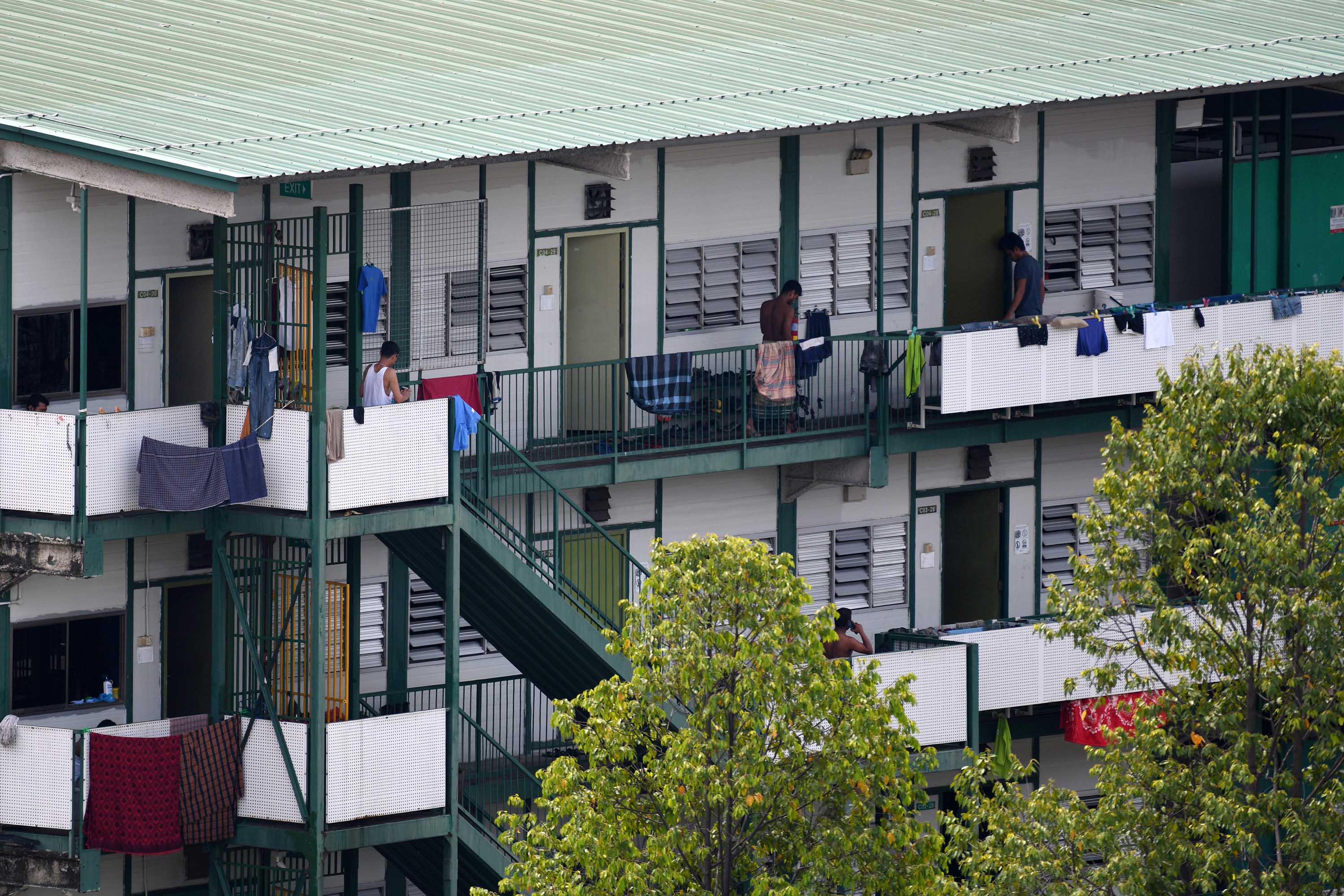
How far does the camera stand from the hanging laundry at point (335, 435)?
3331 centimetres

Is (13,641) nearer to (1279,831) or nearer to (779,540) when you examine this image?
(779,540)

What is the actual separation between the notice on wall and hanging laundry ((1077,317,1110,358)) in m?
5.17

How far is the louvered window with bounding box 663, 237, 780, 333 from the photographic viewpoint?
39.0 metres

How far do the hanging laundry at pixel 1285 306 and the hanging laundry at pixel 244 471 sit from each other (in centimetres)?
1425

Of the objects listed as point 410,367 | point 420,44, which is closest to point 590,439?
point 410,367

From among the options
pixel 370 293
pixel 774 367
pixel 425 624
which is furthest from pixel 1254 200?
pixel 370 293

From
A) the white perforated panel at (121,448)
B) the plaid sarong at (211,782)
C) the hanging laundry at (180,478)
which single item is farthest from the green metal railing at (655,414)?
the plaid sarong at (211,782)

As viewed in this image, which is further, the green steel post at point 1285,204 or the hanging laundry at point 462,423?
the green steel post at point 1285,204

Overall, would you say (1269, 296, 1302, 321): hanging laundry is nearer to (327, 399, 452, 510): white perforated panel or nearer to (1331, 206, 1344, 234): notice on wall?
(1331, 206, 1344, 234): notice on wall

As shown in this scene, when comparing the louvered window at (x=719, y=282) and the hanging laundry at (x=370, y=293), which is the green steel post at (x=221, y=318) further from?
the louvered window at (x=719, y=282)

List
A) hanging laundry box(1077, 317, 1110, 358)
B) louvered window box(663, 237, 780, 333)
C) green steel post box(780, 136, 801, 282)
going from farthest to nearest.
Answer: green steel post box(780, 136, 801, 282) < hanging laundry box(1077, 317, 1110, 358) < louvered window box(663, 237, 780, 333)

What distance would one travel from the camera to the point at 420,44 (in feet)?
129

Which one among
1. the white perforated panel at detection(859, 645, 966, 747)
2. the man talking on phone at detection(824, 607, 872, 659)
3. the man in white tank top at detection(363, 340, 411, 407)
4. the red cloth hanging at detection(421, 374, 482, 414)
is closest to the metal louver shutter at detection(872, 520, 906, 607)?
the man talking on phone at detection(824, 607, 872, 659)

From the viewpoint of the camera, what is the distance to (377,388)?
1353 inches
